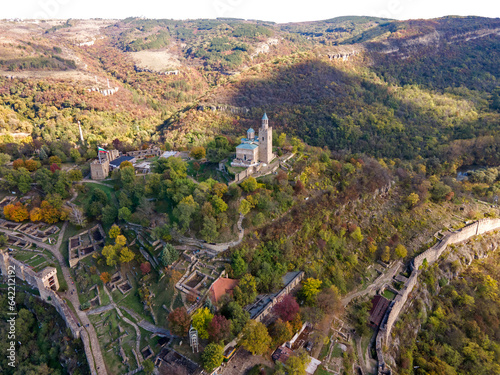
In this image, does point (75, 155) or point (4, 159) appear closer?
point (4, 159)

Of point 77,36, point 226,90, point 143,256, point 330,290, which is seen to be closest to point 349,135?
point 226,90

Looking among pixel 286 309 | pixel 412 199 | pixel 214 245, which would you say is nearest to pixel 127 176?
pixel 214 245

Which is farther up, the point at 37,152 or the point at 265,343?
the point at 37,152

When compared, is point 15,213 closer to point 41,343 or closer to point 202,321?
point 41,343

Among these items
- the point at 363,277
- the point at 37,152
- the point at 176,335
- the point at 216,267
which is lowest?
the point at 363,277

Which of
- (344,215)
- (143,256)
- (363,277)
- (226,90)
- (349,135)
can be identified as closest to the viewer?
(143,256)

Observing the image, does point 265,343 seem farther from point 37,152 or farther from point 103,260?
point 37,152

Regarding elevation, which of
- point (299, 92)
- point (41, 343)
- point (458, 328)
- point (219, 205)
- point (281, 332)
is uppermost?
point (299, 92)
